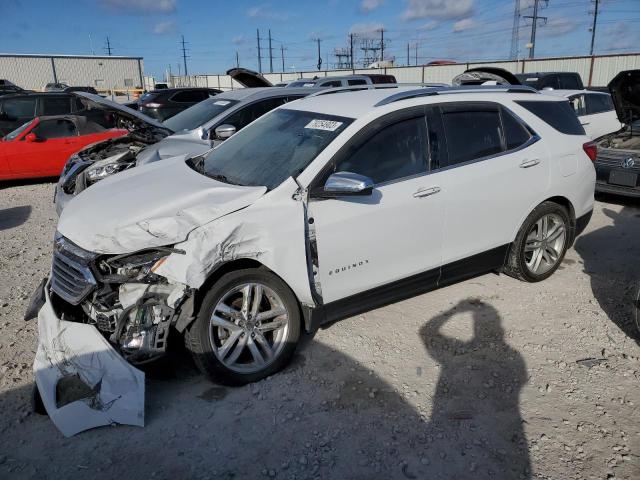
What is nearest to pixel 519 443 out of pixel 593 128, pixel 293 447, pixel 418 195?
pixel 293 447

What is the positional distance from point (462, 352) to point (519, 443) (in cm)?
98

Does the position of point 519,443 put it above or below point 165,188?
below

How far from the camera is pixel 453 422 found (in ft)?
10.0

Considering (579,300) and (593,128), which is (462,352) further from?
(593,128)

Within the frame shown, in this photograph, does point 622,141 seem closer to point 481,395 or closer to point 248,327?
point 481,395

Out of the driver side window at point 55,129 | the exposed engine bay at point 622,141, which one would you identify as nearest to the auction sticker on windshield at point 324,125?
the exposed engine bay at point 622,141

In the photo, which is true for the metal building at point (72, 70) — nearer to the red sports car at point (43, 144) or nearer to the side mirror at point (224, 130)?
the red sports car at point (43, 144)

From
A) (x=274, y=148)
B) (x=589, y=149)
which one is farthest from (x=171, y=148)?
(x=589, y=149)

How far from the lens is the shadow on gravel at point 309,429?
2713mm

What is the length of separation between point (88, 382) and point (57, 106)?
11008 millimetres

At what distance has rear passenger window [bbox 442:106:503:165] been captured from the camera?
160 inches

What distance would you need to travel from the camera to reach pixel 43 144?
31.3ft

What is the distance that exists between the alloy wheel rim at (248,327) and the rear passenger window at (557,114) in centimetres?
304

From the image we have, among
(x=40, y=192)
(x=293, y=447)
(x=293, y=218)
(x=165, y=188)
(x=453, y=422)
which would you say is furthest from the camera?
(x=40, y=192)
